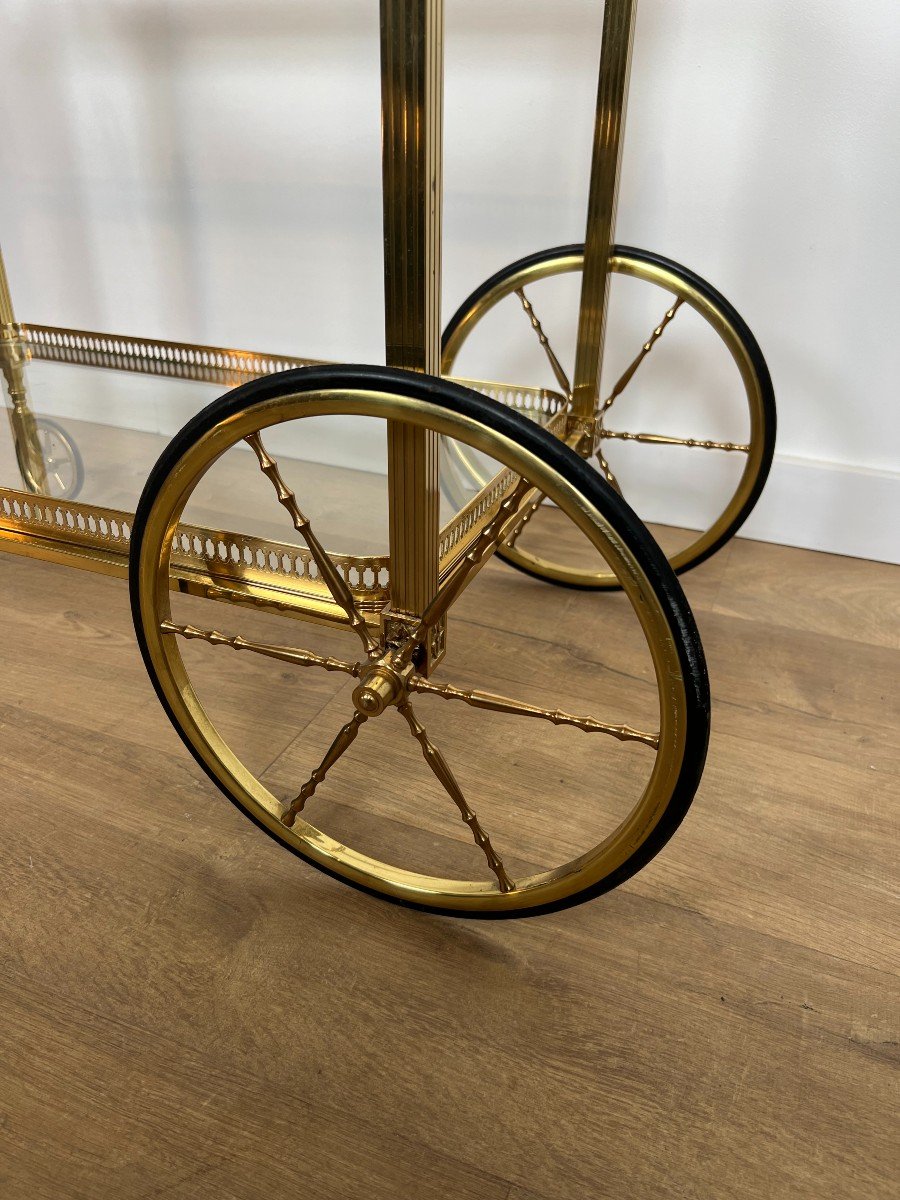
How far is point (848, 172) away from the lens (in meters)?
1.25

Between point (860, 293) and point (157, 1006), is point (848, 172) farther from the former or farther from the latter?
point (157, 1006)

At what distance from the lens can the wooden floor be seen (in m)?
0.68

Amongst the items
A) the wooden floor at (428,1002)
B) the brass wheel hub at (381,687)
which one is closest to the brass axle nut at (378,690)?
the brass wheel hub at (381,687)

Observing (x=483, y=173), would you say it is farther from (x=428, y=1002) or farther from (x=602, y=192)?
(x=428, y=1002)

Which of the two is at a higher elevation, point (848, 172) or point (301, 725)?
point (848, 172)

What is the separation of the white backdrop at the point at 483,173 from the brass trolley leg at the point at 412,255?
780mm

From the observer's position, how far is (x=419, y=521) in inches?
28.8

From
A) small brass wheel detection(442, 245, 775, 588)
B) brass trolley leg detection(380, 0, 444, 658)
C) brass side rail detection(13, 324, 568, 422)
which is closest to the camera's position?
brass trolley leg detection(380, 0, 444, 658)

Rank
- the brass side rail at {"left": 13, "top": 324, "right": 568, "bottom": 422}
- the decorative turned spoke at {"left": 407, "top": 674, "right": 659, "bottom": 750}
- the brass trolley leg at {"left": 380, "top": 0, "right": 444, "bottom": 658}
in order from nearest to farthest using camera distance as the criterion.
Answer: the brass trolley leg at {"left": 380, "top": 0, "right": 444, "bottom": 658} < the decorative turned spoke at {"left": 407, "top": 674, "right": 659, "bottom": 750} < the brass side rail at {"left": 13, "top": 324, "right": 568, "bottom": 422}

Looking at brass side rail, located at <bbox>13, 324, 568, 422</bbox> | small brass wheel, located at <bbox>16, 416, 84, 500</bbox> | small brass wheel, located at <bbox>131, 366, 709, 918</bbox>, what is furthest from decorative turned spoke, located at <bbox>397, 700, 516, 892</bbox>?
brass side rail, located at <bbox>13, 324, 568, 422</bbox>

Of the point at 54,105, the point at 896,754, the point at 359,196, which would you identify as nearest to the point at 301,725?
the point at 896,754

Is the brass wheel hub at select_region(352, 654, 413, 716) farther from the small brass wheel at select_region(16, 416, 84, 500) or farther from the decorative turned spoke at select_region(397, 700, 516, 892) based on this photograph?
the small brass wheel at select_region(16, 416, 84, 500)

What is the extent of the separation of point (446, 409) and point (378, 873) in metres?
0.41

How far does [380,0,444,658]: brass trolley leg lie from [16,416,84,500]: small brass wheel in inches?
17.2
